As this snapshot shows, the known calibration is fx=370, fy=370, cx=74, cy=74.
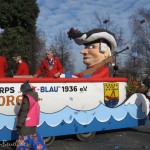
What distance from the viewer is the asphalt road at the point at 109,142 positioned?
8219 mm

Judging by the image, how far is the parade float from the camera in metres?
7.56

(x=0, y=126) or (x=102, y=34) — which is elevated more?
(x=102, y=34)

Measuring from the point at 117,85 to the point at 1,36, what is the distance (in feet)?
37.1

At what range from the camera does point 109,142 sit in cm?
885

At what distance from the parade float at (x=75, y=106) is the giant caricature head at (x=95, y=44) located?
128 centimetres

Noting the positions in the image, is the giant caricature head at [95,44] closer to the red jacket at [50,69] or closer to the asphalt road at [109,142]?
the red jacket at [50,69]

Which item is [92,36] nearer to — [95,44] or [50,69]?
[95,44]

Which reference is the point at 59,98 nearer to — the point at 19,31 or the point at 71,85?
the point at 71,85

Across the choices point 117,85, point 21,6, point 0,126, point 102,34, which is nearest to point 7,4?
point 21,6

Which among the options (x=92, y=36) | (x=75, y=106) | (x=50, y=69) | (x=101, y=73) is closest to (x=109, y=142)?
(x=75, y=106)

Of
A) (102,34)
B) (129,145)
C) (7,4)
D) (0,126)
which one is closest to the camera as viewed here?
(0,126)

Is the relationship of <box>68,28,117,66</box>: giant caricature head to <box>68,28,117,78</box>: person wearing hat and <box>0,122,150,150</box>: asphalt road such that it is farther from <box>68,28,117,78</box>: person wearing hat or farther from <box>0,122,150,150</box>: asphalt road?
<box>0,122,150,150</box>: asphalt road

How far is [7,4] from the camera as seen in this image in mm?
18938

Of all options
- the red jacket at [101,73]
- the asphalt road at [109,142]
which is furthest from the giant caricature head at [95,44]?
the asphalt road at [109,142]
